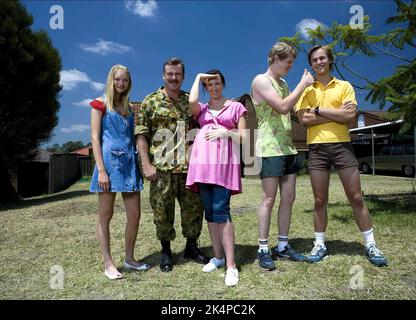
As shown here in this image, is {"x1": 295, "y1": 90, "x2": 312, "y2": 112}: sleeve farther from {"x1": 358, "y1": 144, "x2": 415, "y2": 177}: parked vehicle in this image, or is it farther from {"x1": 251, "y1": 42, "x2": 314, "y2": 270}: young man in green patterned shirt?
{"x1": 358, "y1": 144, "x2": 415, "y2": 177}: parked vehicle

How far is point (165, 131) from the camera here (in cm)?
357

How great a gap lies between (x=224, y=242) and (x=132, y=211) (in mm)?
965

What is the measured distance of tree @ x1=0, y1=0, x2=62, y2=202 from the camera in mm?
10883

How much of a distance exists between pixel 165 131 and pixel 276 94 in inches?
44.3

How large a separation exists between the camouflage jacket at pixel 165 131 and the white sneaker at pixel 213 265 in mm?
933

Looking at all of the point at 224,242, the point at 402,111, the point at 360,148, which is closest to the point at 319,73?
the point at 224,242

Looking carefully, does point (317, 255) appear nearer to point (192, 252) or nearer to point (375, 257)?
point (375, 257)

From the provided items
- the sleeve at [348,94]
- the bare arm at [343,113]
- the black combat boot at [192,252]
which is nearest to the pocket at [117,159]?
the black combat boot at [192,252]

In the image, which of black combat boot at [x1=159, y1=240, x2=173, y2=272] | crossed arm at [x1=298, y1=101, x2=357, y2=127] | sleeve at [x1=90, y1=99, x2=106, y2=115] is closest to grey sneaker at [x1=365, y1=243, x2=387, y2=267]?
crossed arm at [x1=298, y1=101, x2=357, y2=127]

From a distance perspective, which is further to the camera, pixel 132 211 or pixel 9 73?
pixel 9 73

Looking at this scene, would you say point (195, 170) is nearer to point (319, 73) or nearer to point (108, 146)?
point (108, 146)
